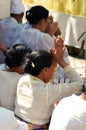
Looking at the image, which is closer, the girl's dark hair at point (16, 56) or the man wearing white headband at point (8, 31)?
the girl's dark hair at point (16, 56)

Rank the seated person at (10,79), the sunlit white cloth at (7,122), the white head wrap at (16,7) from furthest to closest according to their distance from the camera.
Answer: the white head wrap at (16,7) < the seated person at (10,79) < the sunlit white cloth at (7,122)

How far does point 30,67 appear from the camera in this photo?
203 centimetres

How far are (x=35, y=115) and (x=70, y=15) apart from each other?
3.86m

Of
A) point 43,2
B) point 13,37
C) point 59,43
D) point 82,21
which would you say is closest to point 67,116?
point 59,43

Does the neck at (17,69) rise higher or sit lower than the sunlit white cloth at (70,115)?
lower

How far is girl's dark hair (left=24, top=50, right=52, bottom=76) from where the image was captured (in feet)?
6.61

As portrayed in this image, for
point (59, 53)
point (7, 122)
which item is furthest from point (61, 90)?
point (7, 122)

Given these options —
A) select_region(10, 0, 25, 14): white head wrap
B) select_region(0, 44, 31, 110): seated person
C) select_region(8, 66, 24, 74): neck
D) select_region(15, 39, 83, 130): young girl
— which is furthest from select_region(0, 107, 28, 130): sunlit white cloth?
select_region(10, 0, 25, 14): white head wrap

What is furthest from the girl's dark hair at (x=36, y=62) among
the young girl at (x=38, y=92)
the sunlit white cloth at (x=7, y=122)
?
the sunlit white cloth at (x=7, y=122)

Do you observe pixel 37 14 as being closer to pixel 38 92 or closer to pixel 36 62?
pixel 36 62

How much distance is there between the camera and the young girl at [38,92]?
6.46 feet

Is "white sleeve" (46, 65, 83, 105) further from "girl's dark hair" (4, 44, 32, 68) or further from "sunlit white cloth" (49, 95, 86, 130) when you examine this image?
"girl's dark hair" (4, 44, 32, 68)

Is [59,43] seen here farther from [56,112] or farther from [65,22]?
[65,22]

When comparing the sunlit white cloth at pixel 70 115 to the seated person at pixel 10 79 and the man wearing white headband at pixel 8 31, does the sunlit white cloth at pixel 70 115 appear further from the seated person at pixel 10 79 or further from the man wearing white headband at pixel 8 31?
the man wearing white headband at pixel 8 31
